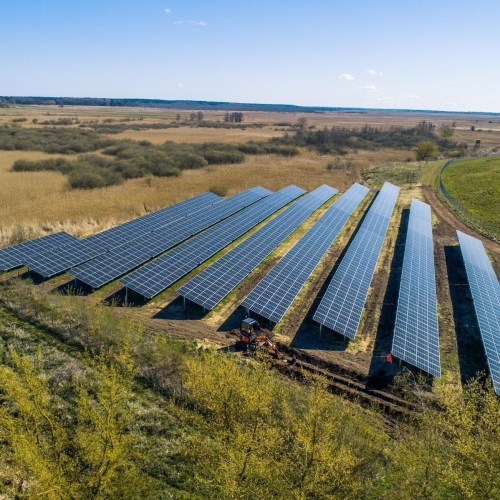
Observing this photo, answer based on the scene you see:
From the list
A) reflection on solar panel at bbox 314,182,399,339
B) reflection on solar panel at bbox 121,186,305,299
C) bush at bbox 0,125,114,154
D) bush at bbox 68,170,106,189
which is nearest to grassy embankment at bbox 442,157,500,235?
reflection on solar panel at bbox 314,182,399,339

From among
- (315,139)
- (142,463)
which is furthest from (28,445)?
(315,139)

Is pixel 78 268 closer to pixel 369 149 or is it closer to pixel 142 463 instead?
pixel 142 463

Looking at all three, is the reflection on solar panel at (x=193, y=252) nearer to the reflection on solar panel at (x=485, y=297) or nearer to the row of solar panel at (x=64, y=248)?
the row of solar panel at (x=64, y=248)

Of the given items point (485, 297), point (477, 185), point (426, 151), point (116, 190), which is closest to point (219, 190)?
point (116, 190)

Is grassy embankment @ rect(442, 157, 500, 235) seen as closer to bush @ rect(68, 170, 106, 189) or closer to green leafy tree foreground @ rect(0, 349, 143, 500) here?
green leafy tree foreground @ rect(0, 349, 143, 500)

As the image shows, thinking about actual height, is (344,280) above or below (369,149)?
below
